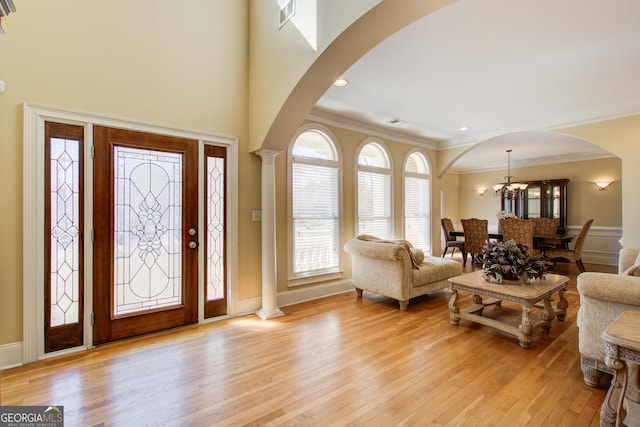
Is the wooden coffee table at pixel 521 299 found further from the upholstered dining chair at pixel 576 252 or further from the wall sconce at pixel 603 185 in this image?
the wall sconce at pixel 603 185

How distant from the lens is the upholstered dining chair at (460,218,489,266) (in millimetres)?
6164

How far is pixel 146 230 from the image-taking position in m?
2.97

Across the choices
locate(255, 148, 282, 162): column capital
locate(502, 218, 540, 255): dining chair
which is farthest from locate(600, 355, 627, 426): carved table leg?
locate(502, 218, 540, 255): dining chair

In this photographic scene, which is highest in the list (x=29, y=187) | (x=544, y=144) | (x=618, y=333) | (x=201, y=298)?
(x=544, y=144)

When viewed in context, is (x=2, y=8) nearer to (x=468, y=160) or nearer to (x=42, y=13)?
(x=42, y=13)

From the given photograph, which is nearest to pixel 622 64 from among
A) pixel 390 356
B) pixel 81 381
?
pixel 390 356

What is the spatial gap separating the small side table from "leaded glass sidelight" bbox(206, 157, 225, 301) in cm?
325

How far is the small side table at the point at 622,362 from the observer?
4.64 feet

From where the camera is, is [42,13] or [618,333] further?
[42,13]

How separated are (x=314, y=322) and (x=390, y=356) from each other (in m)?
1.06

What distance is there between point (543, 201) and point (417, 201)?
410 cm

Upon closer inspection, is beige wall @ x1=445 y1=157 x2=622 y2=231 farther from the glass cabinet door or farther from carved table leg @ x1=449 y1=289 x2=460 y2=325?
carved table leg @ x1=449 y1=289 x2=460 y2=325

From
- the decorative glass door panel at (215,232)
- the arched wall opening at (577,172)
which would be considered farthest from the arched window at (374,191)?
the decorative glass door panel at (215,232)

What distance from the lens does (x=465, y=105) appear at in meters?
4.19
